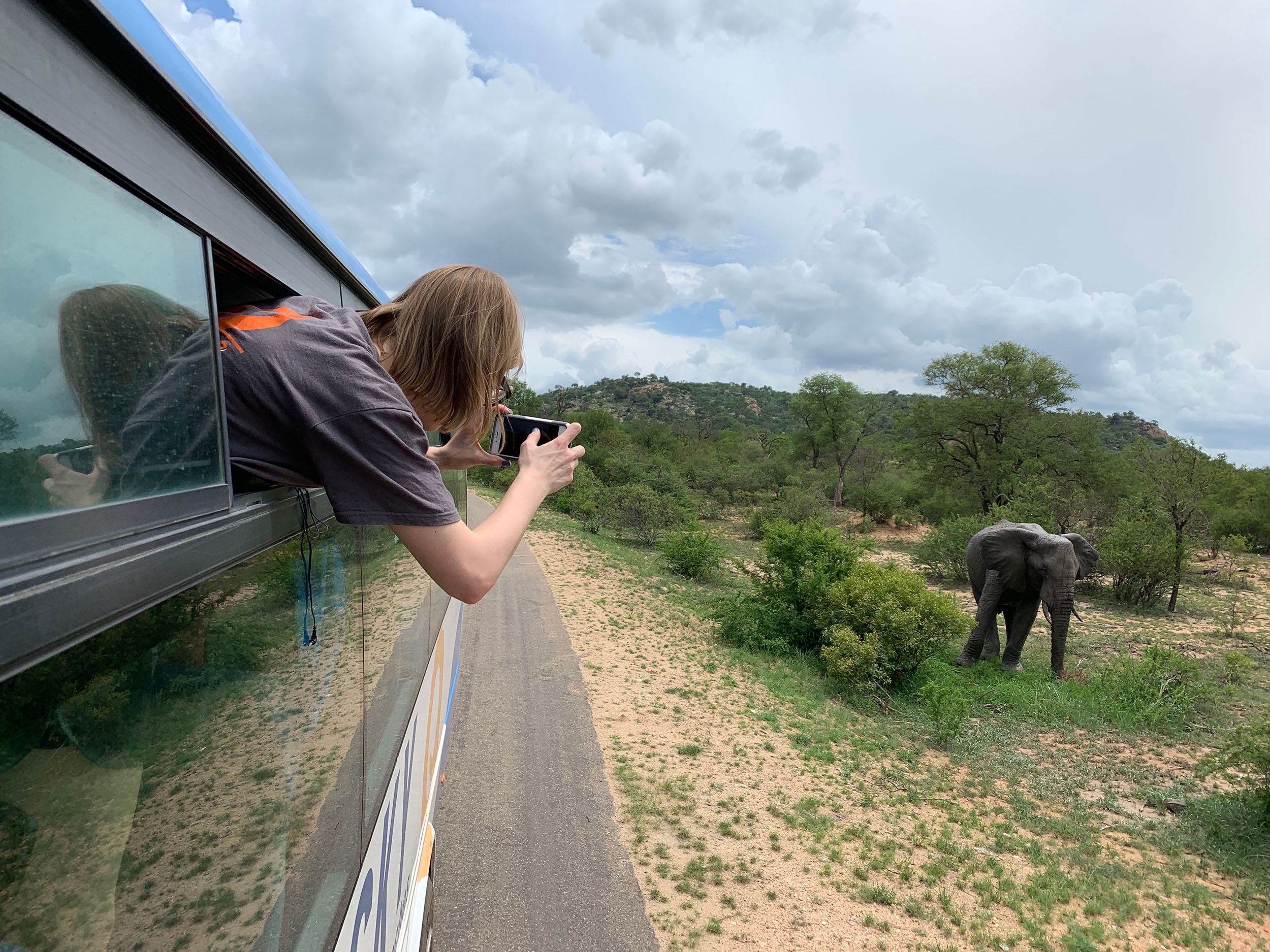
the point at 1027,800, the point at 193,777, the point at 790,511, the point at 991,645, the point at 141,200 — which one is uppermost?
the point at 141,200

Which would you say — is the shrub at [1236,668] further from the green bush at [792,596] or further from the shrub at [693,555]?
the shrub at [693,555]

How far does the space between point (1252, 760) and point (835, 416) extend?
36.7 meters

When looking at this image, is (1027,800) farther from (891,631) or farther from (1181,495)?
(1181,495)

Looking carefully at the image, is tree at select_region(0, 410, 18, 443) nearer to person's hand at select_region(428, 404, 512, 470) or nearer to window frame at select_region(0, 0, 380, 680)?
window frame at select_region(0, 0, 380, 680)

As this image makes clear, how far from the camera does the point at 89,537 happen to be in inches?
28.1

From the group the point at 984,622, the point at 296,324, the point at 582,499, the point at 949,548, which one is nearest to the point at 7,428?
the point at 296,324

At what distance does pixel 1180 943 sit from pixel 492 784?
192 inches

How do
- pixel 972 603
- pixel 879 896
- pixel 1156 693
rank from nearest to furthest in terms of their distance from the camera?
pixel 879 896
pixel 1156 693
pixel 972 603

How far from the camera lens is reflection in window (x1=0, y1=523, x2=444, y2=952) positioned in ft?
2.12

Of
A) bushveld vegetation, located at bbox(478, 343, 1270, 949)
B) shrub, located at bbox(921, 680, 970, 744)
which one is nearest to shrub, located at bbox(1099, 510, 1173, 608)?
bushveld vegetation, located at bbox(478, 343, 1270, 949)

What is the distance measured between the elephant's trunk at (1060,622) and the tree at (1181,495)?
269 inches

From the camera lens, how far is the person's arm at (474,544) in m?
1.19

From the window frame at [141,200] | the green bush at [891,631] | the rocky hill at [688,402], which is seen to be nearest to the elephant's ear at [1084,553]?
the green bush at [891,631]

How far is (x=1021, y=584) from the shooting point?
1108cm
